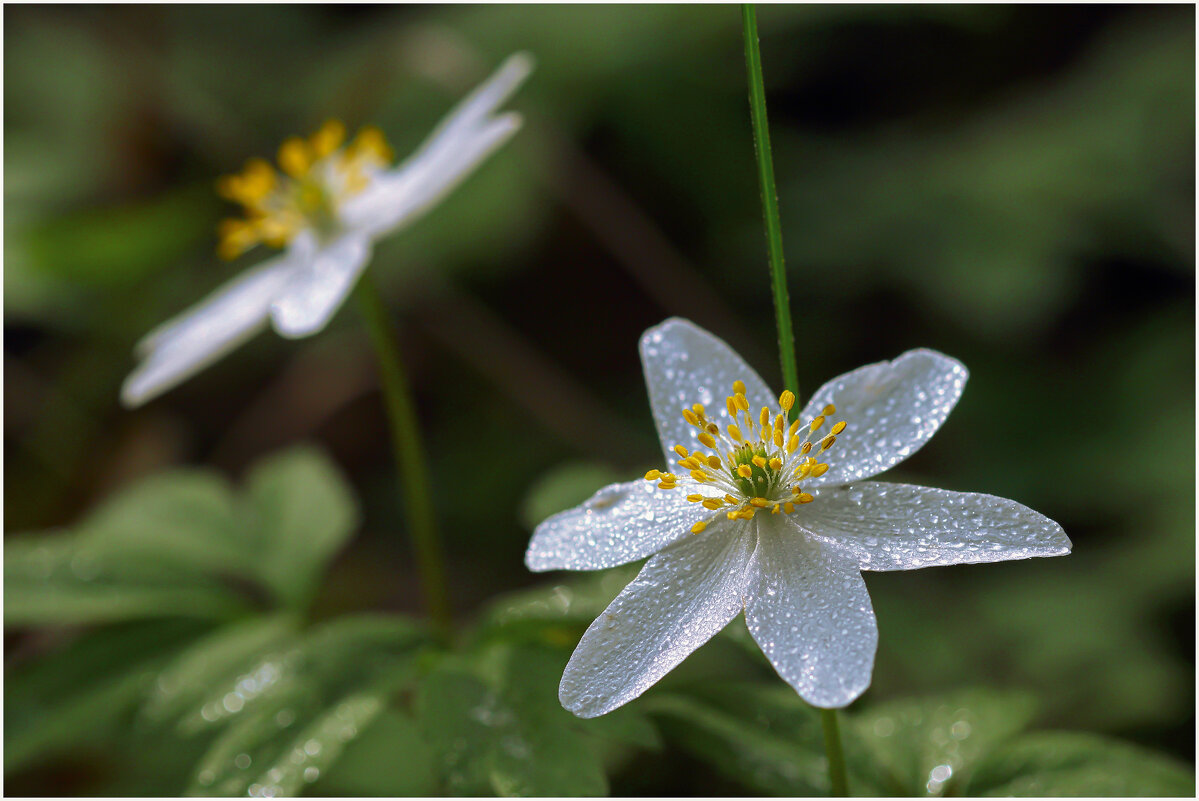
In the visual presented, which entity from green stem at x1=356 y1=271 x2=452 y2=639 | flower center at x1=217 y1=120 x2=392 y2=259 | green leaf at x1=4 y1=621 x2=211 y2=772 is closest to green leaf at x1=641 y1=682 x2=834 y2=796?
green stem at x1=356 y1=271 x2=452 y2=639

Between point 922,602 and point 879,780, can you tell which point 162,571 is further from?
point 922,602

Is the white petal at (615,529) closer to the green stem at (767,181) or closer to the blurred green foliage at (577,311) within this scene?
the green stem at (767,181)

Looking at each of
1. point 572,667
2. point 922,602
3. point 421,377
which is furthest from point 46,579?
point 922,602

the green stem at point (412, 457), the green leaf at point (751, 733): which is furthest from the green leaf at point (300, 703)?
the green leaf at point (751, 733)

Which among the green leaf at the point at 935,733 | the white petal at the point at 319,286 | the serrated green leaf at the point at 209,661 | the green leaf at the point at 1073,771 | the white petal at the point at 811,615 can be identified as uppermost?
the white petal at the point at 319,286

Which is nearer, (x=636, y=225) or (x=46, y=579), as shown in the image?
(x=46, y=579)

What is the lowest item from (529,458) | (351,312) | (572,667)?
(572,667)
